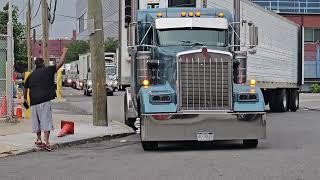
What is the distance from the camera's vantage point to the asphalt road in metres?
10.1

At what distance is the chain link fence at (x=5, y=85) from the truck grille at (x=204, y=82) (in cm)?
831

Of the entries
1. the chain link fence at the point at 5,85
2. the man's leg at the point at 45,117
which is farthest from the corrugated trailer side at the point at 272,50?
the man's leg at the point at 45,117

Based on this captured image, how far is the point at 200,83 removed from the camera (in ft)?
43.5

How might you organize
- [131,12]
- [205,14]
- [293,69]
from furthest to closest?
1. [293,69]
2. [131,12]
3. [205,14]

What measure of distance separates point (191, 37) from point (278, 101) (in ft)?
52.7

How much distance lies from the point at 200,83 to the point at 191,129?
37.6 inches

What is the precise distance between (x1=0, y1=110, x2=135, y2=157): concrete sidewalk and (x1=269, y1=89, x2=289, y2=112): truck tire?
11714 millimetres

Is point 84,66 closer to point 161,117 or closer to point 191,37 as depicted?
point 191,37

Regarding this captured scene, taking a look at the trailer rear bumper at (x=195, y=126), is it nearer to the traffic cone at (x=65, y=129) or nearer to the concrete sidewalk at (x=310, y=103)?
the traffic cone at (x=65, y=129)

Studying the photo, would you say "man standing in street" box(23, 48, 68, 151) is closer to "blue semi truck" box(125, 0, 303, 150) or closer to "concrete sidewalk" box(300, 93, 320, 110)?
"blue semi truck" box(125, 0, 303, 150)

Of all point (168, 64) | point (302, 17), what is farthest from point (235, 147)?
point (302, 17)

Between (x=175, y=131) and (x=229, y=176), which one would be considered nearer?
(x=229, y=176)

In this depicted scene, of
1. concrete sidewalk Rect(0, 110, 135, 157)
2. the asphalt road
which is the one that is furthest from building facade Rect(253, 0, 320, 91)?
the asphalt road

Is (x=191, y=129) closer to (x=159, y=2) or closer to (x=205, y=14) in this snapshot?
(x=205, y=14)
